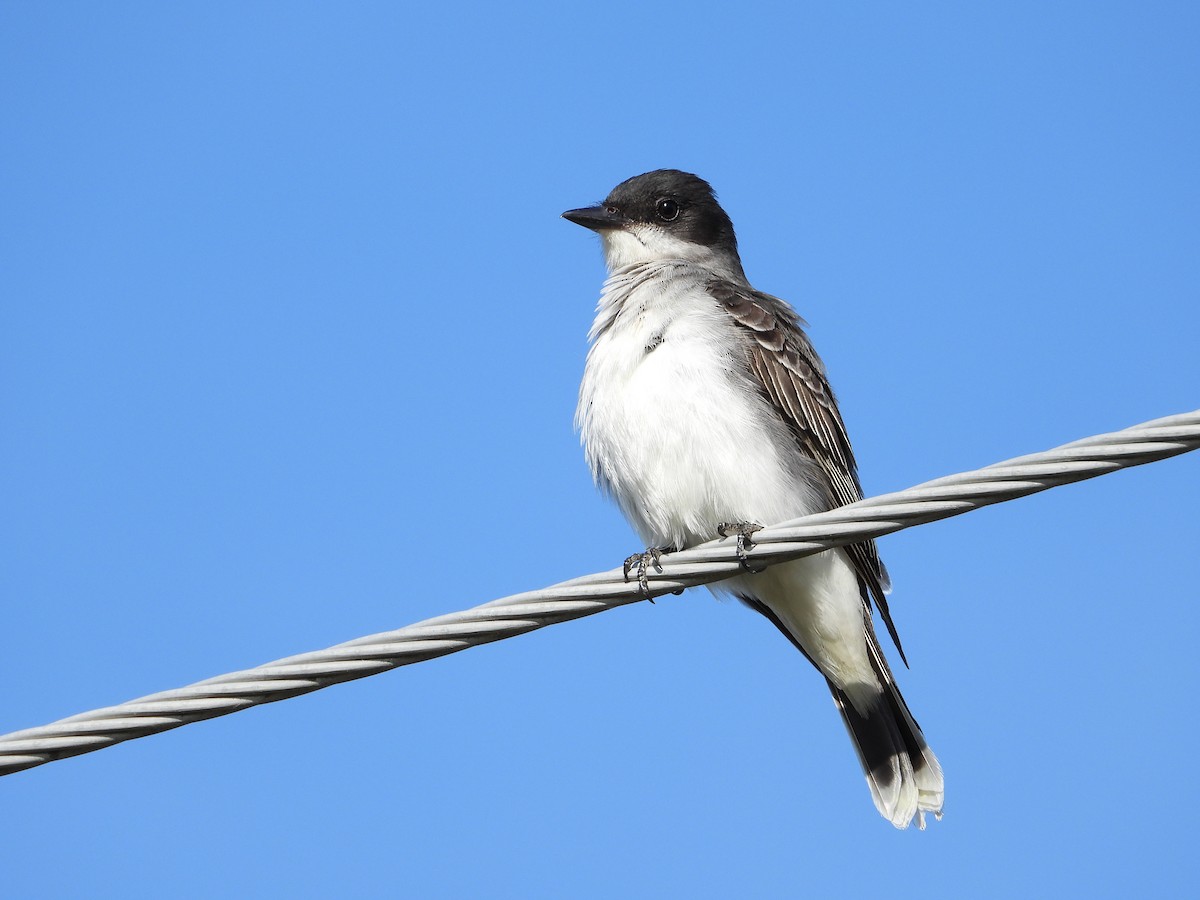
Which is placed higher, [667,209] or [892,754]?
[667,209]

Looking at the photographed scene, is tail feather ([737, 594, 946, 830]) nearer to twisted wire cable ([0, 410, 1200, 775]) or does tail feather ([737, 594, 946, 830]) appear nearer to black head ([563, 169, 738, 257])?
black head ([563, 169, 738, 257])

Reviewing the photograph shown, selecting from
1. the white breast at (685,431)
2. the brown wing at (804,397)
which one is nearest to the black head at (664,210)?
the brown wing at (804,397)

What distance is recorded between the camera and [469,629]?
4074 millimetres

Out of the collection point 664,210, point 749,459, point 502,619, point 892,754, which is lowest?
point 892,754

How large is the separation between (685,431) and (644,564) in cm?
104

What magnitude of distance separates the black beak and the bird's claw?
246 cm

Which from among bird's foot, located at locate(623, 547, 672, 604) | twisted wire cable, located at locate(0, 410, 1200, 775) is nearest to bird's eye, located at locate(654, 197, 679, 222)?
bird's foot, located at locate(623, 547, 672, 604)

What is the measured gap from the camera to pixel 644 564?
206 inches

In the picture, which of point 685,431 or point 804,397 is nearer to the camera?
point 685,431

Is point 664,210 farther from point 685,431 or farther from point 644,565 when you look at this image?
point 644,565

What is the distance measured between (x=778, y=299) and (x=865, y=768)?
2.51 metres

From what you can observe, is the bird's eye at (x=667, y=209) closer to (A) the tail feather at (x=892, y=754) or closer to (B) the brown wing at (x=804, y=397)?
(B) the brown wing at (x=804, y=397)

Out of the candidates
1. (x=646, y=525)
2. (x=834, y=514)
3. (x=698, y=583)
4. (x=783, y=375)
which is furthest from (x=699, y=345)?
(x=834, y=514)

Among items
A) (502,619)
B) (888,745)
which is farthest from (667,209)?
(502,619)
